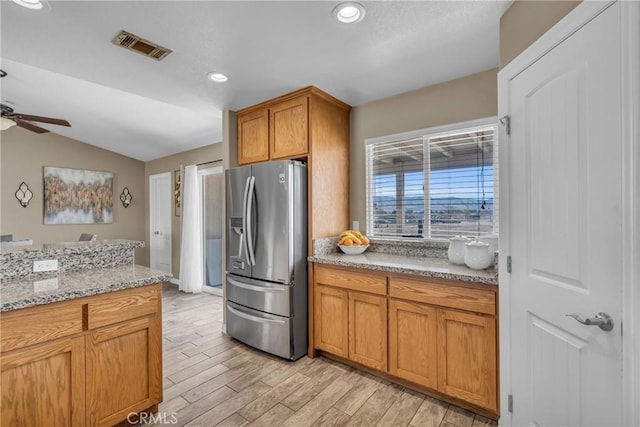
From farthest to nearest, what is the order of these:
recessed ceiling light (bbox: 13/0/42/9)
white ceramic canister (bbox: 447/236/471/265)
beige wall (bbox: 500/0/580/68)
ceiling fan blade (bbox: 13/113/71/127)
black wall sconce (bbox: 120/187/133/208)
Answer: black wall sconce (bbox: 120/187/133/208) < ceiling fan blade (bbox: 13/113/71/127) < white ceramic canister (bbox: 447/236/471/265) < recessed ceiling light (bbox: 13/0/42/9) < beige wall (bbox: 500/0/580/68)

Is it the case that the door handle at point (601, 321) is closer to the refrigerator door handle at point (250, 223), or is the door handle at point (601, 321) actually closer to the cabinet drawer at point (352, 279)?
the cabinet drawer at point (352, 279)

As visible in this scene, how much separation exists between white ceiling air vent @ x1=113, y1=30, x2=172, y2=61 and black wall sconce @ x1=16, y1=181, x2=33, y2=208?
193 inches

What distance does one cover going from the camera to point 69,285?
65.2 inches

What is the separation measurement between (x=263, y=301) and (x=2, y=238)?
3.14 meters

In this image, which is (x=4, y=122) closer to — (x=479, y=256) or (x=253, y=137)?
(x=253, y=137)

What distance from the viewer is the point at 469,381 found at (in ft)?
6.18

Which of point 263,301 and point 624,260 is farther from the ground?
point 624,260

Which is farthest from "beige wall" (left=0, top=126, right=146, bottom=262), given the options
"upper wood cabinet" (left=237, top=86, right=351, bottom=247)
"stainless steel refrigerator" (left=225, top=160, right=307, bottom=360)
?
"stainless steel refrigerator" (left=225, top=160, right=307, bottom=360)

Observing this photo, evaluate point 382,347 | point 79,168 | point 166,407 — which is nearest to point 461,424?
point 382,347

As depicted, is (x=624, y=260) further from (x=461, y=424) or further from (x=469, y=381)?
(x=461, y=424)

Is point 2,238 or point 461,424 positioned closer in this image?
point 461,424

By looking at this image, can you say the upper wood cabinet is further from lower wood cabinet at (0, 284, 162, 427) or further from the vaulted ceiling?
lower wood cabinet at (0, 284, 162, 427)

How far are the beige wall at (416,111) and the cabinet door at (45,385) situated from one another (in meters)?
2.40

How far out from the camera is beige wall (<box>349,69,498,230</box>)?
94.0 inches
